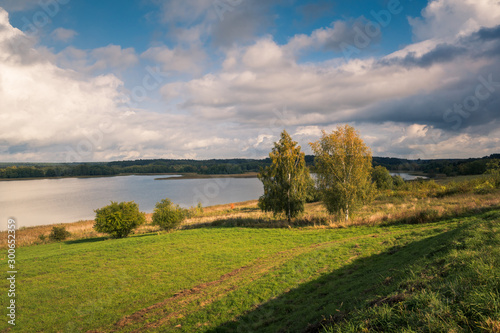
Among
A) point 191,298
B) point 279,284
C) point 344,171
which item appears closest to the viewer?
point 191,298

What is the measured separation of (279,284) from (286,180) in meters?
18.9

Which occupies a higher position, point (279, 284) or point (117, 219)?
point (279, 284)

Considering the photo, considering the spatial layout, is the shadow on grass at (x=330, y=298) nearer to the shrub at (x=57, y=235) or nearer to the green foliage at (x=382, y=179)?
the shrub at (x=57, y=235)

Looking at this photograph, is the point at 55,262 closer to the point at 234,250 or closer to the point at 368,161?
the point at 234,250

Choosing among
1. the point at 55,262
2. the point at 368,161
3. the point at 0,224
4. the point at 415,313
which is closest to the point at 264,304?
the point at 415,313

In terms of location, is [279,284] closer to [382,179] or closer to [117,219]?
[117,219]

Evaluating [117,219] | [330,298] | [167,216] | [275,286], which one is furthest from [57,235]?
[330,298]

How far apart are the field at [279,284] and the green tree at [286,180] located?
24.0ft

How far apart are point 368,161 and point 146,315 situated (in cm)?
2497

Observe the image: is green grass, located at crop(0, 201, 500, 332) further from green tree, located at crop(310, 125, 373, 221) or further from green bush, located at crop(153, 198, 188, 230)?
green bush, located at crop(153, 198, 188, 230)

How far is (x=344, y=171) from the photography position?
27.0 m

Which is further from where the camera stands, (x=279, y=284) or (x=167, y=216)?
(x=167, y=216)

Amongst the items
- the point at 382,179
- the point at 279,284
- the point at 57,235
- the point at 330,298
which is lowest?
the point at 57,235

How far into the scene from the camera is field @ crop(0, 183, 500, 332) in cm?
470
